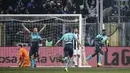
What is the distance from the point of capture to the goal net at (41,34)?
2191 centimetres

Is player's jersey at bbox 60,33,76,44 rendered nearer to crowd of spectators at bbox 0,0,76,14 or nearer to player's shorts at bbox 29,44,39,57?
player's shorts at bbox 29,44,39,57

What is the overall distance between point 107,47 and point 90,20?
3536mm

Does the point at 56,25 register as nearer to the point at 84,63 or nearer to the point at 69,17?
the point at 69,17

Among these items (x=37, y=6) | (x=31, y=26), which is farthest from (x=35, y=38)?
(x=37, y=6)

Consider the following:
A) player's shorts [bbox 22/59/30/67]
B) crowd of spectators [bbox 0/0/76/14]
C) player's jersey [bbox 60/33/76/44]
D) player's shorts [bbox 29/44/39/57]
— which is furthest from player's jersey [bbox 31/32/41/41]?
crowd of spectators [bbox 0/0/76/14]

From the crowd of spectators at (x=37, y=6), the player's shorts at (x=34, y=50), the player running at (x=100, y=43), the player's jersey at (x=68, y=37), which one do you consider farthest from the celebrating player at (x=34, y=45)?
the crowd of spectators at (x=37, y=6)

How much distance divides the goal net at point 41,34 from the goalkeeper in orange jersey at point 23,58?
440 mm

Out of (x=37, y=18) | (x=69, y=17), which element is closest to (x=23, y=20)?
(x=37, y=18)

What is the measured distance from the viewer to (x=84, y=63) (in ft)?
72.1

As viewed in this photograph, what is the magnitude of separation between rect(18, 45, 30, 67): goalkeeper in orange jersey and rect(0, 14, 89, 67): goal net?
0.44 meters

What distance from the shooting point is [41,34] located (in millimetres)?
22578

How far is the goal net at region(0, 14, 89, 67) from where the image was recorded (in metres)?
21.9

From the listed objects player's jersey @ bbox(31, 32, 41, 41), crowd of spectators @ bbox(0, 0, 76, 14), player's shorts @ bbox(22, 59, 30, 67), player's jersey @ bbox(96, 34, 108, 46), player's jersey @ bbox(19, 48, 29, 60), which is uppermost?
crowd of spectators @ bbox(0, 0, 76, 14)

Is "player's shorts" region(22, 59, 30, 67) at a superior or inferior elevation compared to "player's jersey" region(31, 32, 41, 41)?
inferior
